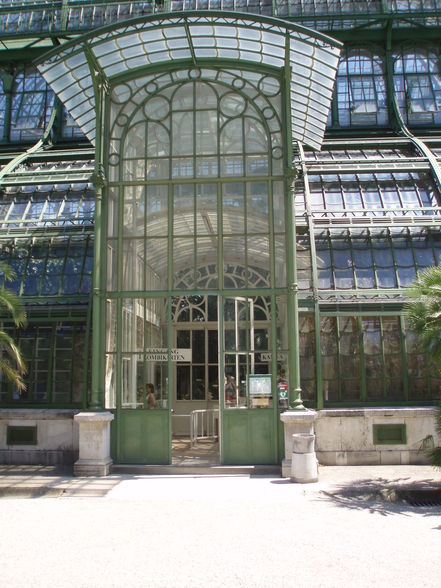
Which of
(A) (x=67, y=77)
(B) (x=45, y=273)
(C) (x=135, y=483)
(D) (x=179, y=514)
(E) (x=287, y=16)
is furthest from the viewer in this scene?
(E) (x=287, y=16)

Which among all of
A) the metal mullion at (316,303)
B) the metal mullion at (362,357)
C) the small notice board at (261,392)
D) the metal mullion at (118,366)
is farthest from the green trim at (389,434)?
the metal mullion at (118,366)

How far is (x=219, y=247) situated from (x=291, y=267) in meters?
1.74

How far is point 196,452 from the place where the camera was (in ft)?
47.7

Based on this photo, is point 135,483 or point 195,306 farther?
point 195,306

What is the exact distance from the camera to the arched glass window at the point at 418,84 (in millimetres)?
20797

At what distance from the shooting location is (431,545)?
24.7 ft

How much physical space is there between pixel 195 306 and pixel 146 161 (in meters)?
6.61

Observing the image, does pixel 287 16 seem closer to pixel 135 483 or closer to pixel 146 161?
pixel 146 161

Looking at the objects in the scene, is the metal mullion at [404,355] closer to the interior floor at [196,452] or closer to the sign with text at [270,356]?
the sign with text at [270,356]

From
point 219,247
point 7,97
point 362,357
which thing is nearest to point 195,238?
point 219,247

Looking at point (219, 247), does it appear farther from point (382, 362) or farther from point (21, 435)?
point (21, 435)

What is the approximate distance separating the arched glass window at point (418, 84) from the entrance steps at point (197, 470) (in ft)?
46.8

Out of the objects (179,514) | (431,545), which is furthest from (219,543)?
(431,545)

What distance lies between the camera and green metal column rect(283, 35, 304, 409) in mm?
12477
